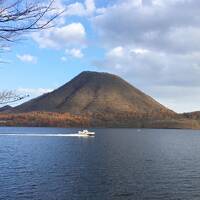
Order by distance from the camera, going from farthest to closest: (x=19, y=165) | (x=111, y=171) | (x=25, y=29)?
(x=19, y=165) < (x=111, y=171) < (x=25, y=29)

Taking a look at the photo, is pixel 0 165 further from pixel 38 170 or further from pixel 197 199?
pixel 197 199

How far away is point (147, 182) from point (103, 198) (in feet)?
47.5

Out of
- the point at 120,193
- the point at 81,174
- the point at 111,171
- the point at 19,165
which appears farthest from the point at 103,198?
the point at 19,165

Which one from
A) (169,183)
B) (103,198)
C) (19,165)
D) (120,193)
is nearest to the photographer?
(103,198)

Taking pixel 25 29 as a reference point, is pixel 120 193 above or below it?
below

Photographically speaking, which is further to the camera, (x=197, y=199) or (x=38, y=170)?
(x=38, y=170)

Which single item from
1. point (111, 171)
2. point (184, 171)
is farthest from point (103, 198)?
point (184, 171)

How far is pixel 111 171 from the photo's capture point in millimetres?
76750

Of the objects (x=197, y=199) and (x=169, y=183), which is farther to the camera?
(x=169, y=183)

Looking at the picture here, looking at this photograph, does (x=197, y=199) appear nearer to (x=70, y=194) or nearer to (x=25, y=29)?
(x=70, y=194)

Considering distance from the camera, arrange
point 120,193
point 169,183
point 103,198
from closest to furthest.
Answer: point 103,198
point 120,193
point 169,183

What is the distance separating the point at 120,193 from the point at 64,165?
34214 mm

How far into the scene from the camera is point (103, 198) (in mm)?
49812

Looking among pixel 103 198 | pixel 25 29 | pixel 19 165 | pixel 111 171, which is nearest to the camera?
pixel 25 29
